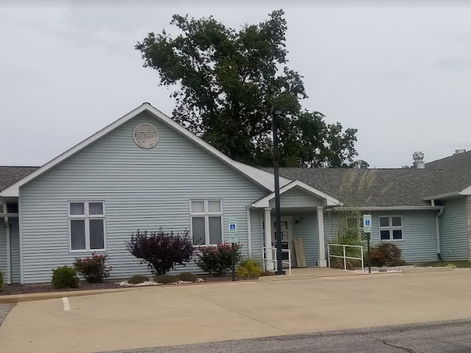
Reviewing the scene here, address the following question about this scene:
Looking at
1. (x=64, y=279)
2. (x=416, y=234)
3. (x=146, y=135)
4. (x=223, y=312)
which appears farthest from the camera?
(x=416, y=234)

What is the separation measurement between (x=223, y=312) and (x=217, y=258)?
8336mm

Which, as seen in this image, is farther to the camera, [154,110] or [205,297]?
[154,110]

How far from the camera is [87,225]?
70.0ft

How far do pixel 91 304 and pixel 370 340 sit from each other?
26.7 feet

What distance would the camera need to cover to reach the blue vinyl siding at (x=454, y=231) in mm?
26703

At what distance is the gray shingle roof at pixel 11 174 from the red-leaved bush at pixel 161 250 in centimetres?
602

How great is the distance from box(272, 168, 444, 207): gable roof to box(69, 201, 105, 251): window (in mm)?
9690

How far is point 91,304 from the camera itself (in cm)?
1529

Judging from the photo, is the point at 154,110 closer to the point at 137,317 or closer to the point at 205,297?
the point at 205,297

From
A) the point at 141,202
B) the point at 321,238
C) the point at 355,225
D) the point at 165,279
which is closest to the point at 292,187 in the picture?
the point at 321,238

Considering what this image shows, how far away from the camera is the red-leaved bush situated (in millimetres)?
20359

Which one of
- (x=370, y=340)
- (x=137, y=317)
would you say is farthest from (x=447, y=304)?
(x=137, y=317)

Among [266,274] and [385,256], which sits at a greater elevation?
[385,256]

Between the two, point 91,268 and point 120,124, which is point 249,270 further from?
point 120,124
